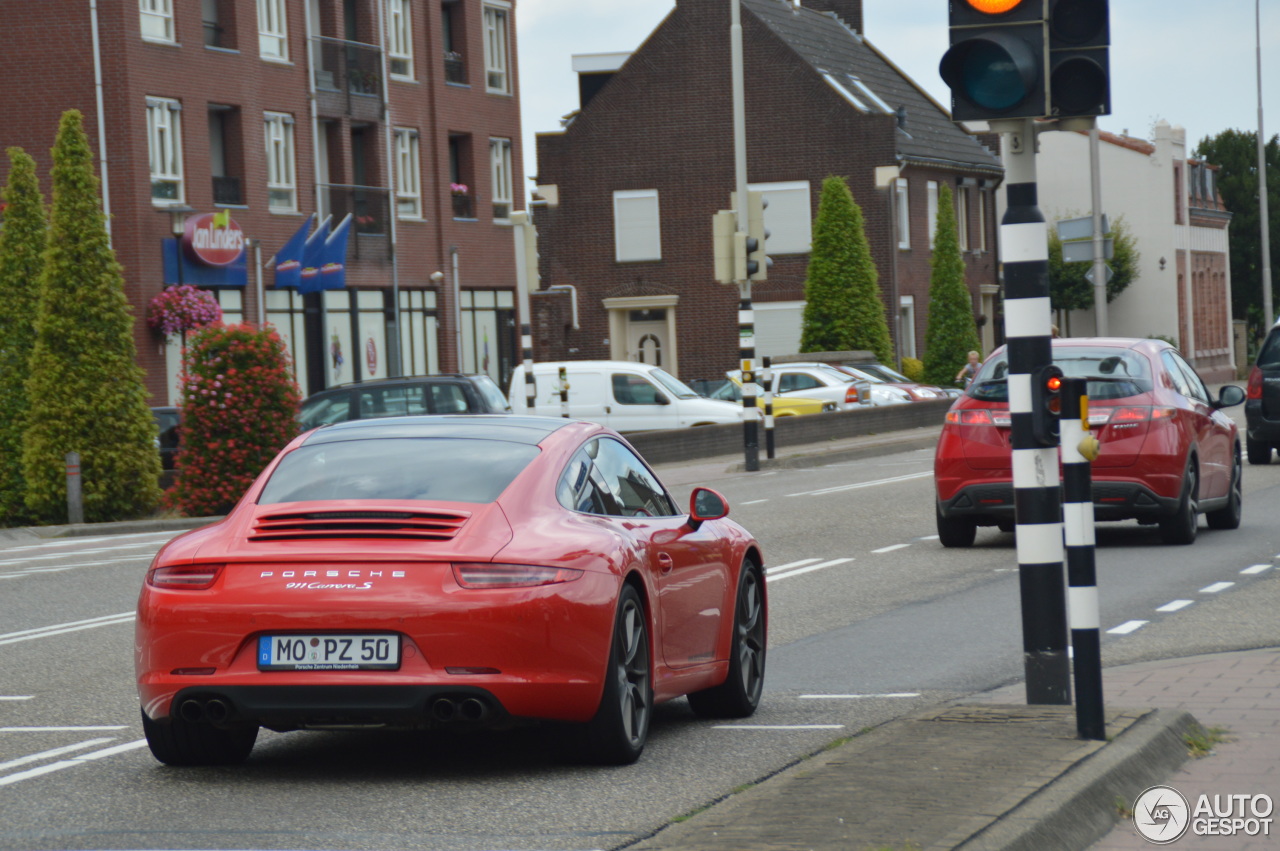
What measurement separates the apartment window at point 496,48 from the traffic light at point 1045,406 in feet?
148

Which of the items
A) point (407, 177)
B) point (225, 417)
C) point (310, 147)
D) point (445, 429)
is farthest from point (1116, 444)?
point (407, 177)

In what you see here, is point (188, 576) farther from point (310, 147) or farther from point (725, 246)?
point (310, 147)

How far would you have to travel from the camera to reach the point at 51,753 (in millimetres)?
8156

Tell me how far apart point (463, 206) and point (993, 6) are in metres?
43.4

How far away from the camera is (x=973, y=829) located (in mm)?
5500

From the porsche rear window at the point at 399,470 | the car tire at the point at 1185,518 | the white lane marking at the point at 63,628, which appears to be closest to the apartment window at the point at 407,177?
the car tire at the point at 1185,518

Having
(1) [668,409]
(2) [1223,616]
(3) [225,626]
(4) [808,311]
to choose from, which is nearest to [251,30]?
(1) [668,409]

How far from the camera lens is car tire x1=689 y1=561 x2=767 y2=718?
8680mm

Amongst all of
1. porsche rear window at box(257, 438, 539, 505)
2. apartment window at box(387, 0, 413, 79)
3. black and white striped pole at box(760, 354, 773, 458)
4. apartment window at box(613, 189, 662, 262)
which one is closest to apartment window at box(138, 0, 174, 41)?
apartment window at box(387, 0, 413, 79)

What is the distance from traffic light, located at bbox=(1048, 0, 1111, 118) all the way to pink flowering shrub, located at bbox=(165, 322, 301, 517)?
17765 mm

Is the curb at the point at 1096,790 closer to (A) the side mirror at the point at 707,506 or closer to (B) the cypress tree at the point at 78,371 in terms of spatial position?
(A) the side mirror at the point at 707,506

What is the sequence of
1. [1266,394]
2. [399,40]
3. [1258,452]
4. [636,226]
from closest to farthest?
[1266,394], [1258,452], [399,40], [636,226]

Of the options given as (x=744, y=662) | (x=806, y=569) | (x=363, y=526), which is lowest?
(x=806, y=569)

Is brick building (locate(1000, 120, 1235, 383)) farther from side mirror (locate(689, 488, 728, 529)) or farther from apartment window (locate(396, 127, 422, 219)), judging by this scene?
side mirror (locate(689, 488, 728, 529))
